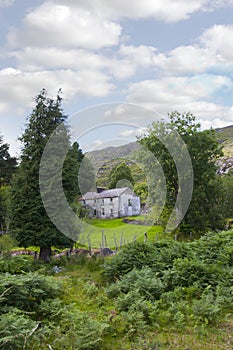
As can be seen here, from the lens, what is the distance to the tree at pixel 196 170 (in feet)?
77.5

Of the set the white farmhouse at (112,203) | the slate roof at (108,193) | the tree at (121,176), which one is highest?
the tree at (121,176)

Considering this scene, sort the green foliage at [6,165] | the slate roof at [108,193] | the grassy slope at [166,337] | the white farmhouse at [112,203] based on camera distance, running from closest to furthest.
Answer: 1. the grassy slope at [166,337]
2. the slate roof at [108,193]
3. the white farmhouse at [112,203]
4. the green foliage at [6,165]

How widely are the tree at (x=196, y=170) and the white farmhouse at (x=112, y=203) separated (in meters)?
5.50

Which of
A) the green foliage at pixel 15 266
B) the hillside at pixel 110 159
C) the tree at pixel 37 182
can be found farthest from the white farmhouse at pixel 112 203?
the green foliage at pixel 15 266

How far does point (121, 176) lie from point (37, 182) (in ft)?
16.2

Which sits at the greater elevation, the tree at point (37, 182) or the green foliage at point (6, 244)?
the tree at point (37, 182)

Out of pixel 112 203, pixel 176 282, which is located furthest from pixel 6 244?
pixel 176 282

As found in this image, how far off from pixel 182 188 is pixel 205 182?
209 centimetres

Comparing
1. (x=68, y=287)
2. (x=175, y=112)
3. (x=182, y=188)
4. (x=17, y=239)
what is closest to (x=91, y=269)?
(x=68, y=287)

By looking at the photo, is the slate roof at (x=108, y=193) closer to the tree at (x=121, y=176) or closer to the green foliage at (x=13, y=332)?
the tree at (x=121, y=176)

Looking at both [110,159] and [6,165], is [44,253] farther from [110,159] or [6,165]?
[6,165]

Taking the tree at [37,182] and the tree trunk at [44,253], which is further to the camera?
the tree trunk at [44,253]

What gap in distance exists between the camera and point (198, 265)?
8.91 metres

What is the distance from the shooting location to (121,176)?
699 inches
